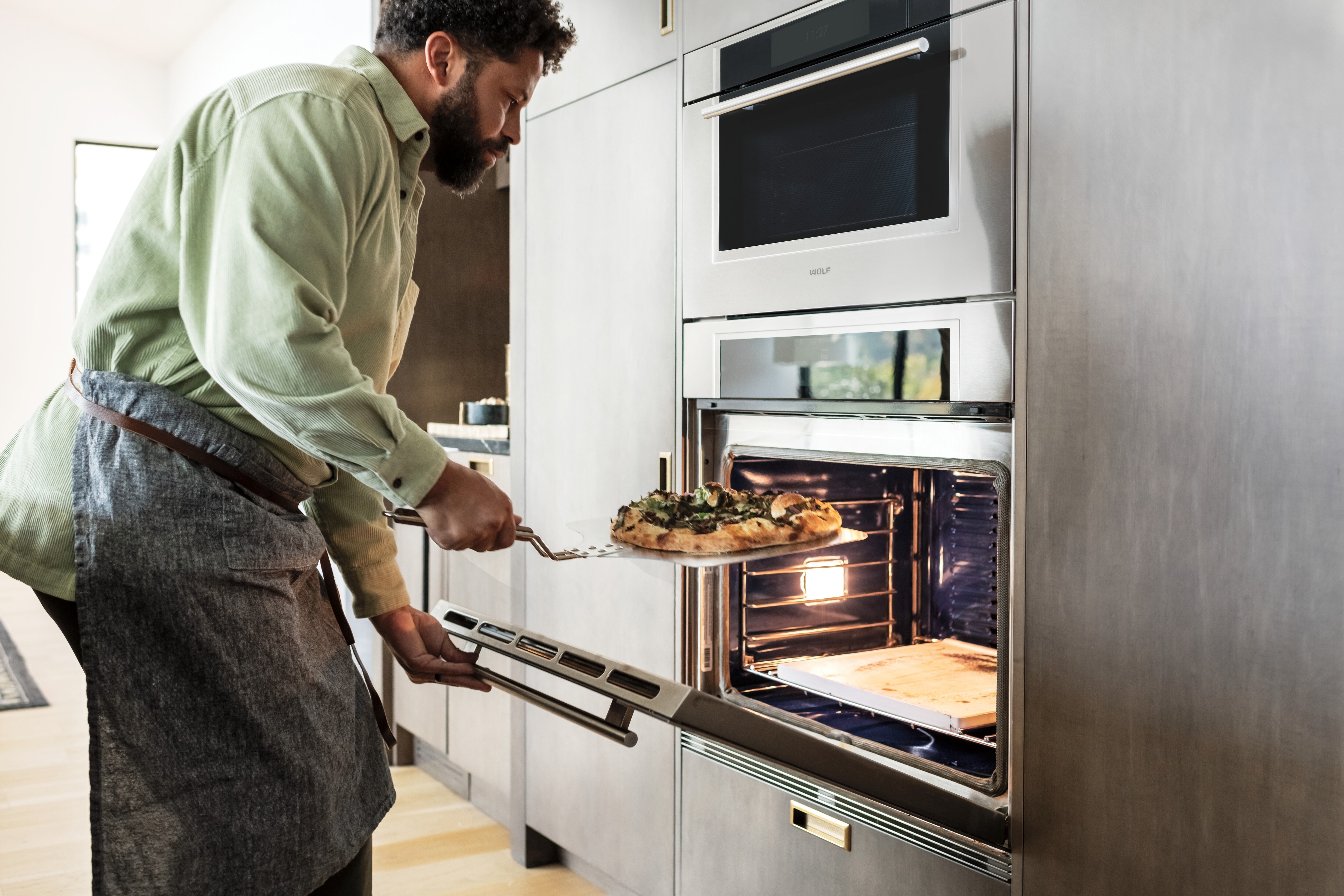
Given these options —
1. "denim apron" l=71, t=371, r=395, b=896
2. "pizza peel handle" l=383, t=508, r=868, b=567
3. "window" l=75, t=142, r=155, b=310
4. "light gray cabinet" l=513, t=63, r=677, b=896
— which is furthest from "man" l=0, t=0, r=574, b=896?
"window" l=75, t=142, r=155, b=310

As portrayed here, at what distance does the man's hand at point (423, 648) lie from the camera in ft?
4.51

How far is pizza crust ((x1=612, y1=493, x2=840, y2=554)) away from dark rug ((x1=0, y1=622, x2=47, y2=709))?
124 inches

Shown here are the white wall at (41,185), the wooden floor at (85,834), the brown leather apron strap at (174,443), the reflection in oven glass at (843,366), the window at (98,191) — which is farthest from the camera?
the window at (98,191)

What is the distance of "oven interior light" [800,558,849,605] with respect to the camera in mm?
1946

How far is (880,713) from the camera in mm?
1672

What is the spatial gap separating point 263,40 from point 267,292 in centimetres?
429

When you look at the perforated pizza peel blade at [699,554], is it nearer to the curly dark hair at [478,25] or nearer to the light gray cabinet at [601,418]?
the light gray cabinet at [601,418]

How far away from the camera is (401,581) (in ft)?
4.96

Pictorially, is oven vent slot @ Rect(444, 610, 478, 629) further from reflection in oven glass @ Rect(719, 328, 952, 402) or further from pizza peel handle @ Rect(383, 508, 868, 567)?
reflection in oven glass @ Rect(719, 328, 952, 402)

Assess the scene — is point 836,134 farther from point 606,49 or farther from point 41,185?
point 41,185

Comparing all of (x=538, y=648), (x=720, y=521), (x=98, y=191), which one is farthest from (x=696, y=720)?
(x=98, y=191)

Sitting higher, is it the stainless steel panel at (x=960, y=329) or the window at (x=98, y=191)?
the window at (x=98, y=191)

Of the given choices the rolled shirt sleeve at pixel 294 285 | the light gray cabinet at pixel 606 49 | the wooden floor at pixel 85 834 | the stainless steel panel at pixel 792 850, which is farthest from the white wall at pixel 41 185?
the rolled shirt sleeve at pixel 294 285

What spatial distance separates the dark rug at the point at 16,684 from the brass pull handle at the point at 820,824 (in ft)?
10.1
